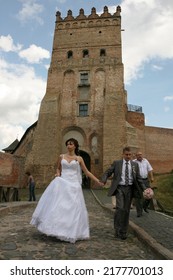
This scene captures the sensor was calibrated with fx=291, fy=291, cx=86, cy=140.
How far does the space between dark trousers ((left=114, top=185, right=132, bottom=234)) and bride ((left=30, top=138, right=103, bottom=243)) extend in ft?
2.29

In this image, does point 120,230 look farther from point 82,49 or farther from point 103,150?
point 82,49

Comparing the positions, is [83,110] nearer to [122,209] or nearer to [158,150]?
[158,150]

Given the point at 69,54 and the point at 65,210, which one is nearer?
the point at 65,210

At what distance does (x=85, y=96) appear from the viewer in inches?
1206

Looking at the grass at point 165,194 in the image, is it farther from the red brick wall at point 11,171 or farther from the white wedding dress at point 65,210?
the red brick wall at point 11,171

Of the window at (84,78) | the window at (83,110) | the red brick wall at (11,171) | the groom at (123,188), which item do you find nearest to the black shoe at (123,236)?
the groom at (123,188)

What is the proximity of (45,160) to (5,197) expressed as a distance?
13.6 meters

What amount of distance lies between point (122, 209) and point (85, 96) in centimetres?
2566

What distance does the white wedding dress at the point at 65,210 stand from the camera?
5051 millimetres

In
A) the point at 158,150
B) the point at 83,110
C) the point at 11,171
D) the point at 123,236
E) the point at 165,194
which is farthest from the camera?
the point at 158,150

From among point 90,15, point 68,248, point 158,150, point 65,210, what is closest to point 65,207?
point 65,210

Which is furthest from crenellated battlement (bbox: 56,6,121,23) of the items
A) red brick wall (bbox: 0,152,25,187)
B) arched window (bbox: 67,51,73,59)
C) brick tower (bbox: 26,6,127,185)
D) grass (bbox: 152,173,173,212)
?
grass (bbox: 152,173,173,212)

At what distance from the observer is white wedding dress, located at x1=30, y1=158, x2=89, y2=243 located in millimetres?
5051

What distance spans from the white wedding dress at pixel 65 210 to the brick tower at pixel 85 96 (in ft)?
69.7
